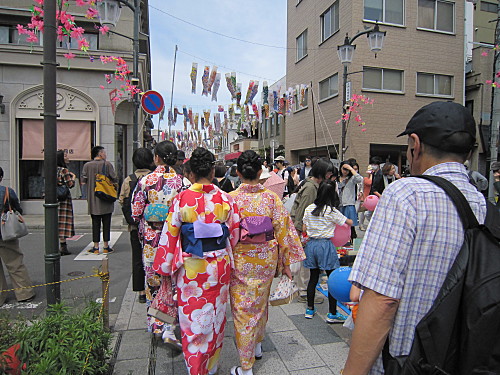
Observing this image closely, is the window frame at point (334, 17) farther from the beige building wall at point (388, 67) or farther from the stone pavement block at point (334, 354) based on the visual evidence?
the stone pavement block at point (334, 354)

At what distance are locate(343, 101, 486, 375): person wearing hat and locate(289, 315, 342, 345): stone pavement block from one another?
7.51 feet

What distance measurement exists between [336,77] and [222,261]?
48.4 feet

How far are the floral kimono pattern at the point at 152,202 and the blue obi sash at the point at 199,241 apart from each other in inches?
32.8

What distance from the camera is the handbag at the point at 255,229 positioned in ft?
9.29

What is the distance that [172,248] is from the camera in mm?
2656

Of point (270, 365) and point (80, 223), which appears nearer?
point (270, 365)

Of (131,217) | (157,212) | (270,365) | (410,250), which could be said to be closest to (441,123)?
(410,250)

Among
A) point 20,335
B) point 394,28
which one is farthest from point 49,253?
point 394,28

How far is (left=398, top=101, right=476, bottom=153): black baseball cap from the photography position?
1.31m

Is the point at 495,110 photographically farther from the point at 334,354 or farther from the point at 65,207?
the point at 65,207

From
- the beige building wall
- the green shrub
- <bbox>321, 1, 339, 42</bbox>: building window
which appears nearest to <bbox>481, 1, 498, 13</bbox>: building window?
the beige building wall

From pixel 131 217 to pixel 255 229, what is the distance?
182 cm

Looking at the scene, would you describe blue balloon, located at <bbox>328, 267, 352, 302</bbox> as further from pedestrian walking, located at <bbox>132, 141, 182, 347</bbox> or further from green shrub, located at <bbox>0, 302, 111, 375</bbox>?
green shrub, located at <bbox>0, 302, 111, 375</bbox>

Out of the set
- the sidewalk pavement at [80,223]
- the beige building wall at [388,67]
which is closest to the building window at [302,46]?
the beige building wall at [388,67]
